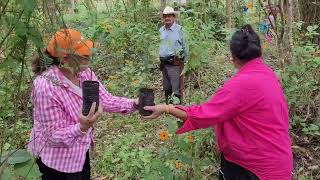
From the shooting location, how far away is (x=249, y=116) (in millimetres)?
2795

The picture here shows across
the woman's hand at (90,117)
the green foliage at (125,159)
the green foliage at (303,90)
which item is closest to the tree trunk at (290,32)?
the green foliage at (303,90)

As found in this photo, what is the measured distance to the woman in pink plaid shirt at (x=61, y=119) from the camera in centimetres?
254

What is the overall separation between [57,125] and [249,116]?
3.81 ft

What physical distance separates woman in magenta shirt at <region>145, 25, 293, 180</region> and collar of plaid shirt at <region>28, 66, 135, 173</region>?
1.85 feet

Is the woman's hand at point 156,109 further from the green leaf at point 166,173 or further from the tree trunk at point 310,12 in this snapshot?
the tree trunk at point 310,12

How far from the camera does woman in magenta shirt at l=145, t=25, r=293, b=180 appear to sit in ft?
9.05

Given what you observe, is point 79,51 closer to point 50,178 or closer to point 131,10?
point 50,178

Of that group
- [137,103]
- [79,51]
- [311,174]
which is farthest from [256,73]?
[311,174]

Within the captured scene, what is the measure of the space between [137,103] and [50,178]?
30.3 inches

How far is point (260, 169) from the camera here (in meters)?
2.89

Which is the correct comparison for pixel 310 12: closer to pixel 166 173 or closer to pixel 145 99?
pixel 166 173

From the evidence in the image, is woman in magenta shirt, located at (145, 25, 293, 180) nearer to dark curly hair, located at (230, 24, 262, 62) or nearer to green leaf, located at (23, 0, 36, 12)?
dark curly hair, located at (230, 24, 262, 62)

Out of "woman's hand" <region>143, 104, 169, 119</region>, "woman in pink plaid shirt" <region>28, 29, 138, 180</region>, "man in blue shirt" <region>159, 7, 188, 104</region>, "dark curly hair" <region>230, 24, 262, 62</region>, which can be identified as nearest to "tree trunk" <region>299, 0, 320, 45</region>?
"man in blue shirt" <region>159, 7, 188, 104</region>

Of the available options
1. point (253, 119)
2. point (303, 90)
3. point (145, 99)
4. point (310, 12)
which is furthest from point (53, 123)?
point (310, 12)
